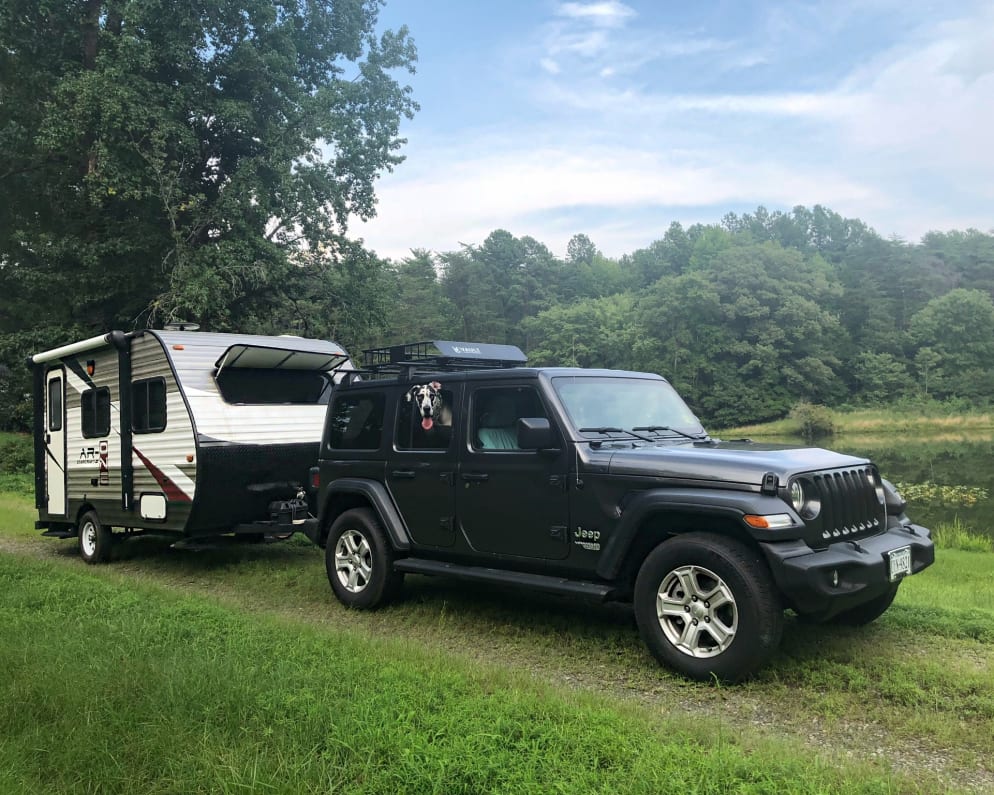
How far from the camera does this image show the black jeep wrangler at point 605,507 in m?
4.67

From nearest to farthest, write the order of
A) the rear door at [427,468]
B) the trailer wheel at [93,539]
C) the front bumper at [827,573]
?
the front bumper at [827,573]
the rear door at [427,468]
the trailer wheel at [93,539]

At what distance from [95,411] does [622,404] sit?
24.4 ft

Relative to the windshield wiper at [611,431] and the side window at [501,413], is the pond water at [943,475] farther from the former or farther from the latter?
the side window at [501,413]

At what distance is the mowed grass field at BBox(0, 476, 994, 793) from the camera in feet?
10.7

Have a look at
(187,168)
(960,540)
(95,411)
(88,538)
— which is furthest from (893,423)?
(95,411)

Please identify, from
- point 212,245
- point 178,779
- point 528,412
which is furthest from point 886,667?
point 212,245

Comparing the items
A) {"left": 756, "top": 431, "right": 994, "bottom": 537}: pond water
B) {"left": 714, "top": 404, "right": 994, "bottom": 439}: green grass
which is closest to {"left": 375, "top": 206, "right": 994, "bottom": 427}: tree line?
{"left": 714, "top": 404, "right": 994, "bottom": 439}: green grass

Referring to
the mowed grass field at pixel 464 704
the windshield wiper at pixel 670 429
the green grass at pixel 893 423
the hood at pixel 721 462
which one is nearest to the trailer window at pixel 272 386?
the mowed grass field at pixel 464 704

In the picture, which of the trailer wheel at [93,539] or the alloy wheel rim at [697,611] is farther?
the trailer wheel at [93,539]

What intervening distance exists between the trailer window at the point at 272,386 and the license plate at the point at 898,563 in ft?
23.1

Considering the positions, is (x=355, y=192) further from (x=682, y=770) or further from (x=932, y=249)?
(x=932, y=249)

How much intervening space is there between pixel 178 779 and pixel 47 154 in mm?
22564

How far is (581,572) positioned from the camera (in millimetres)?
5480

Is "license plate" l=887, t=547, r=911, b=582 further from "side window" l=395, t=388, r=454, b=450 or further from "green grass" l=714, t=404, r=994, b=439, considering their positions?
"green grass" l=714, t=404, r=994, b=439
